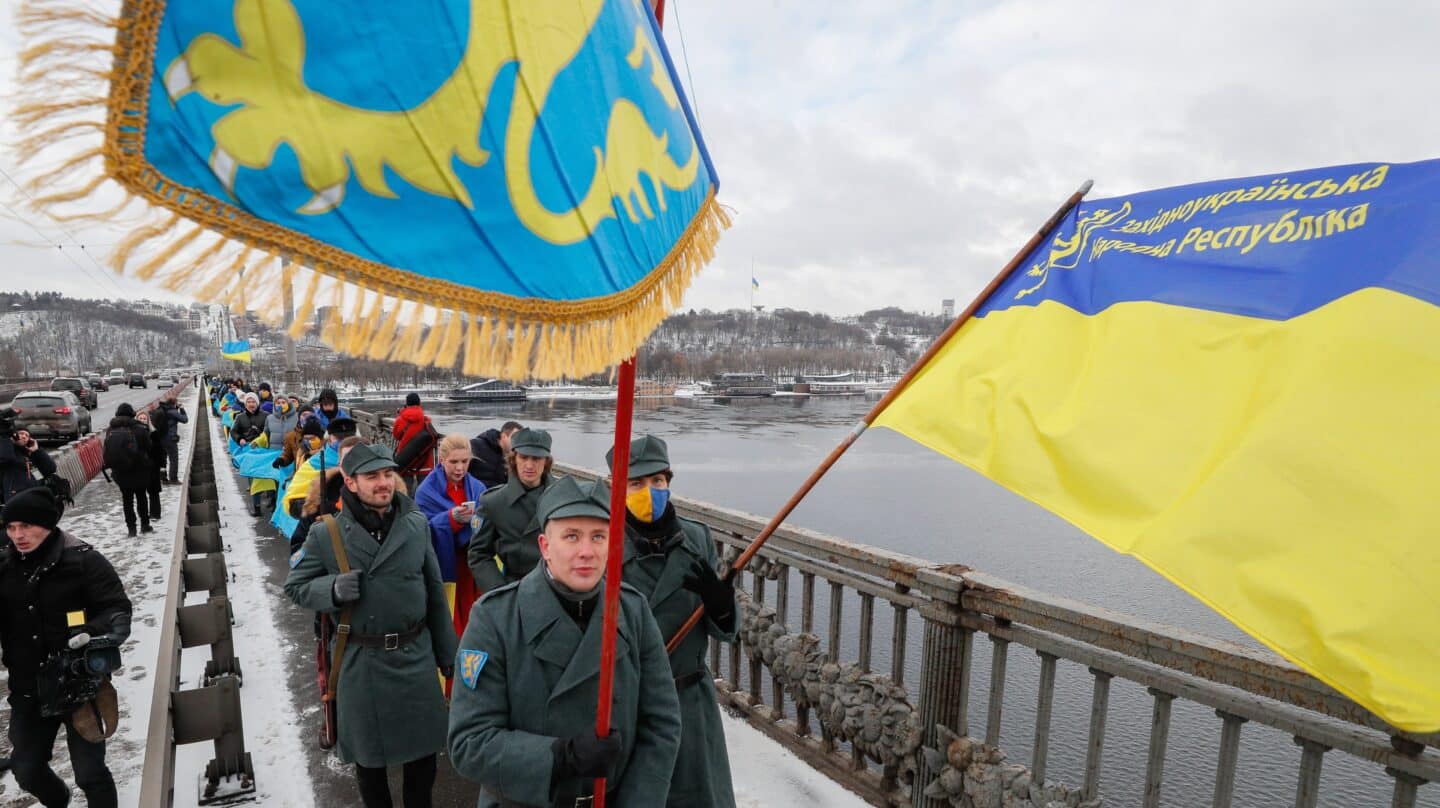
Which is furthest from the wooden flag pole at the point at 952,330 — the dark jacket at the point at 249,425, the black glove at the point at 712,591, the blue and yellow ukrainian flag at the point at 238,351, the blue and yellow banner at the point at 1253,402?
the blue and yellow ukrainian flag at the point at 238,351

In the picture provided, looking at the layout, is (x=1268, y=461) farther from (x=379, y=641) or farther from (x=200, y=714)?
(x=200, y=714)

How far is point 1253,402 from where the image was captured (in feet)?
6.10

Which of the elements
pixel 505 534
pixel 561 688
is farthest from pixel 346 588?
pixel 561 688

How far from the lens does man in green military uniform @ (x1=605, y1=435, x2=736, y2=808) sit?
288 centimetres

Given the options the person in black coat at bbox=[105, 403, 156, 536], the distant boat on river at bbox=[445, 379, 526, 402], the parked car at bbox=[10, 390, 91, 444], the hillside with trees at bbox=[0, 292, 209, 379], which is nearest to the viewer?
the person in black coat at bbox=[105, 403, 156, 536]

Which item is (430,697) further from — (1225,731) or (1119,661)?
(1225,731)

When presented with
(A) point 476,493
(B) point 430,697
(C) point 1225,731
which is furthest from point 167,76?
(A) point 476,493

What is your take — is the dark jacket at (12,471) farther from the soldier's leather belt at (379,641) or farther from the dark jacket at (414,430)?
the soldier's leather belt at (379,641)

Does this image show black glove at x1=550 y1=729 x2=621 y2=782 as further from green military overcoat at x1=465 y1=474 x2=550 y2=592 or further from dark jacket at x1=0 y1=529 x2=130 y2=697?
dark jacket at x1=0 y1=529 x2=130 y2=697

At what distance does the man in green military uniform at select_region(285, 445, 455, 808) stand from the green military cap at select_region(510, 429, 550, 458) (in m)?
0.68

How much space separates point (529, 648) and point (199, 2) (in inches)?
65.8

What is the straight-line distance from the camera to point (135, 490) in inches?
369

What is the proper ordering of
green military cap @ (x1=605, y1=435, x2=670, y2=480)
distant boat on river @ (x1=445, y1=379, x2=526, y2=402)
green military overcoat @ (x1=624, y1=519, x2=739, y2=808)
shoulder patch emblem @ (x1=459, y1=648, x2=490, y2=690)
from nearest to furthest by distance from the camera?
1. shoulder patch emblem @ (x1=459, y1=648, x2=490, y2=690)
2. green military overcoat @ (x1=624, y1=519, x2=739, y2=808)
3. green military cap @ (x1=605, y1=435, x2=670, y2=480)
4. distant boat on river @ (x1=445, y1=379, x2=526, y2=402)

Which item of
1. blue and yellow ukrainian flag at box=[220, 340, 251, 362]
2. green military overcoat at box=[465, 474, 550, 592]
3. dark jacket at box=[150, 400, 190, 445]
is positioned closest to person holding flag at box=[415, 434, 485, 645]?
green military overcoat at box=[465, 474, 550, 592]
